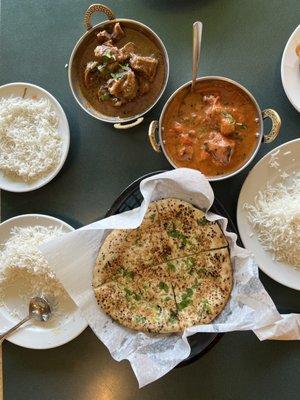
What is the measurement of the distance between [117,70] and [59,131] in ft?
1.37

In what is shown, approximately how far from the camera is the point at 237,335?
2648 mm

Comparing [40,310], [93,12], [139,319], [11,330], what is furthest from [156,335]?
[93,12]

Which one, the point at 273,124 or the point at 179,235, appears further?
the point at 179,235

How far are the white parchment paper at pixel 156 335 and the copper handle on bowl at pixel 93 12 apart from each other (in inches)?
32.6

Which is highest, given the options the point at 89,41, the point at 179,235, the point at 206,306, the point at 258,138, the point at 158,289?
the point at 89,41

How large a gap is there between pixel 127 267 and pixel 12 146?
0.84 meters

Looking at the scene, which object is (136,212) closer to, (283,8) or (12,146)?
(12,146)

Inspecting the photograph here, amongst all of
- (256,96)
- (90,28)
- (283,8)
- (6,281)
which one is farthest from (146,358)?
(283,8)

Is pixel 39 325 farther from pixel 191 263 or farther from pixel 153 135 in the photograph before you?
pixel 153 135

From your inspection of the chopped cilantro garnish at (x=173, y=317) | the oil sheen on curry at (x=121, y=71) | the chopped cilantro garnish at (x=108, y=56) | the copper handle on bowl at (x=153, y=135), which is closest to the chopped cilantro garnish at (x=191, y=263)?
the chopped cilantro garnish at (x=173, y=317)

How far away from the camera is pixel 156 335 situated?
2.44 m

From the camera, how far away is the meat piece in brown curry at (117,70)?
98.7 inches

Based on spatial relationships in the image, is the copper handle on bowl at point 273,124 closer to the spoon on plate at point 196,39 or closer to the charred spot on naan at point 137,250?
the spoon on plate at point 196,39

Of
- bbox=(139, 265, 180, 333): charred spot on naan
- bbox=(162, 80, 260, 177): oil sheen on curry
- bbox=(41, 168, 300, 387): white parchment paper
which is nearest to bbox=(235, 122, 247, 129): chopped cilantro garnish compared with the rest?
bbox=(162, 80, 260, 177): oil sheen on curry
